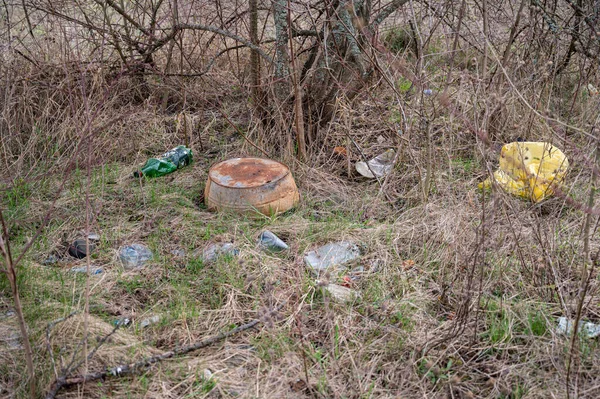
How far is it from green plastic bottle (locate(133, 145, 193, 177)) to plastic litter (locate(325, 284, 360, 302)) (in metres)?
1.87

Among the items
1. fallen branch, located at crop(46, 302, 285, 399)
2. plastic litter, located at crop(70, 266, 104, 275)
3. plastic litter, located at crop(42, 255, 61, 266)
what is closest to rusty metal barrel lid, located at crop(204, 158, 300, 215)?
plastic litter, located at crop(70, 266, 104, 275)

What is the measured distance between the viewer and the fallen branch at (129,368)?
85.9 inches

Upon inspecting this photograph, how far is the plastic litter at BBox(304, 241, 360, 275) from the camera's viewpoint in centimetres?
307

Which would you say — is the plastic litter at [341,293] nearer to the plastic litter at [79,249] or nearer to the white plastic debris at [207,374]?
the white plastic debris at [207,374]

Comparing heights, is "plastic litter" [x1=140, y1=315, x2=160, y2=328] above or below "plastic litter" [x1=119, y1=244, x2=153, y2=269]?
below

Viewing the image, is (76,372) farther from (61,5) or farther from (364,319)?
(61,5)

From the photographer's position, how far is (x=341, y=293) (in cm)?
281

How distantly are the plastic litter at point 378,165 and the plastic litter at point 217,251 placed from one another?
49.1 inches

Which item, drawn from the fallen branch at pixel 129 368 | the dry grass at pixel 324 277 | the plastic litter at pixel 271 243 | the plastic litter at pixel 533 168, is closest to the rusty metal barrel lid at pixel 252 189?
the dry grass at pixel 324 277

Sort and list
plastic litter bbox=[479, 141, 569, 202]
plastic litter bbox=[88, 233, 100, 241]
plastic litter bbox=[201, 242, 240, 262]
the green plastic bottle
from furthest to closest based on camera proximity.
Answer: the green plastic bottle → plastic litter bbox=[479, 141, 569, 202] → plastic litter bbox=[88, 233, 100, 241] → plastic litter bbox=[201, 242, 240, 262]

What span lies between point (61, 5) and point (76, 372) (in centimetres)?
365

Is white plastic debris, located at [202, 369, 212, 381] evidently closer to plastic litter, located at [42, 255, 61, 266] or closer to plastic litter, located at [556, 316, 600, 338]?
plastic litter, located at [42, 255, 61, 266]

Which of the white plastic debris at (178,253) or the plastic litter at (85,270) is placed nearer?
the plastic litter at (85,270)

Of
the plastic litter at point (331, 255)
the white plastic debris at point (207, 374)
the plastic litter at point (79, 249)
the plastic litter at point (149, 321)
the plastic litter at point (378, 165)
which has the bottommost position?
the white plastic debris at point (207, 374)
